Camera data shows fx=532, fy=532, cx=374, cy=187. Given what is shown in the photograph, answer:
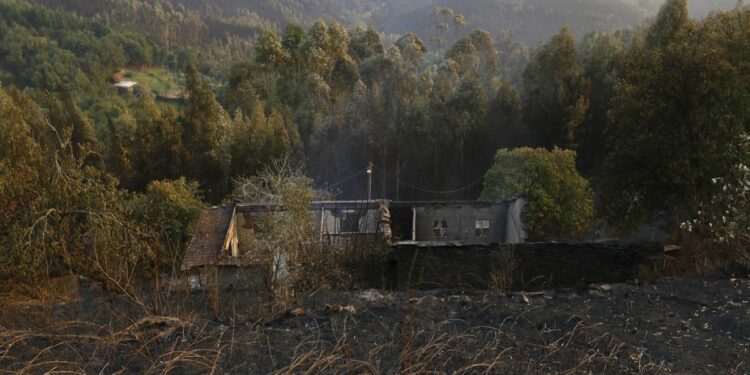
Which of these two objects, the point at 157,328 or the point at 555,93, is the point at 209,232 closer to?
the point at 157,328

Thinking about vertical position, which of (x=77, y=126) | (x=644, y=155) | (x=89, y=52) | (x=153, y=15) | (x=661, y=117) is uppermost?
(x=153, y=15)

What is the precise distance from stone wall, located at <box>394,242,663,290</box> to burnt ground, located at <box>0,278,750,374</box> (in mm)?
2808

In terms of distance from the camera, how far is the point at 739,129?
30.7 feet

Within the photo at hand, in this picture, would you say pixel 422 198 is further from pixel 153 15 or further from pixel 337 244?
pixel 153 15

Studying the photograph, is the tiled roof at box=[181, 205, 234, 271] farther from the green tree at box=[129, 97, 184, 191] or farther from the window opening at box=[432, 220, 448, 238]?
the green tree at box=[129, 97, 184, 191]

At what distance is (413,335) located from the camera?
351 cm

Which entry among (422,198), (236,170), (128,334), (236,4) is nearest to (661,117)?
(128,334)

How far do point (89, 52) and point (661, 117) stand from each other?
218 feet

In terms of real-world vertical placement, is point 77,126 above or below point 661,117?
above

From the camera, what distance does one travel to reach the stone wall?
7.84m

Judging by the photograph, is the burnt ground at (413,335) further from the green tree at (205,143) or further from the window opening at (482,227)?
the green tree at (205,143)

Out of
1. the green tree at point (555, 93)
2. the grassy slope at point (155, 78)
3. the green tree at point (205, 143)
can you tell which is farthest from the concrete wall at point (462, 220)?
the grassy slope at point (155, 78)

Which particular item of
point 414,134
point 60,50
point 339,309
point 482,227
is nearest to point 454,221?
point 482,227

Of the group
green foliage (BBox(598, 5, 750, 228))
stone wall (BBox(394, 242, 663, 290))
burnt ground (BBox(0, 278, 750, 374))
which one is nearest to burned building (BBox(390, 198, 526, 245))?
green foliage (BBox(598, 5, 750, 228))
